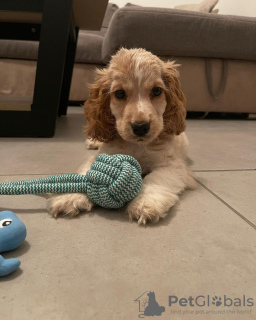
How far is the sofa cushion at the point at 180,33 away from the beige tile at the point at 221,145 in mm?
971

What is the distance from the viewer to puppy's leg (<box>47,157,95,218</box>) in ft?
4.25

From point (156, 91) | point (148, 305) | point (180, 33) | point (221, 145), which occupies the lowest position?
point (221, 145)

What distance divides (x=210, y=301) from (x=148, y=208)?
19.8 inches

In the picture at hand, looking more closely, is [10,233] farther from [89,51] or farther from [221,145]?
[89,51]

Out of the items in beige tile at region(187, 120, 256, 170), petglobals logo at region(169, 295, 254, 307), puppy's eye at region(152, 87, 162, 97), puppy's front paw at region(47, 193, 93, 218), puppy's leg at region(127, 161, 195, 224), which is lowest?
beige tile at region(187, 120, 256, 170)

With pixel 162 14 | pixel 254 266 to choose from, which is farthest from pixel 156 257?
pixel 162 14

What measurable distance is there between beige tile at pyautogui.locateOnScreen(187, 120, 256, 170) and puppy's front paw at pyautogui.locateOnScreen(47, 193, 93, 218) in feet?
3.29

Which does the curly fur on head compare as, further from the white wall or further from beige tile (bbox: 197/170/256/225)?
the white wall

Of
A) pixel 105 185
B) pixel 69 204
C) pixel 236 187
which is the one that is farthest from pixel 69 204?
pixel 236 187

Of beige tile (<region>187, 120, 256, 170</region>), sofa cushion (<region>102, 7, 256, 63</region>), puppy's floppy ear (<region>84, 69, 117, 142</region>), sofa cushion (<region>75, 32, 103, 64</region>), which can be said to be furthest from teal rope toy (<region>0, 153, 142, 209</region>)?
sofa cushion (<region>75, 32, 103, 64</region>)

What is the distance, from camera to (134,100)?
1.63m

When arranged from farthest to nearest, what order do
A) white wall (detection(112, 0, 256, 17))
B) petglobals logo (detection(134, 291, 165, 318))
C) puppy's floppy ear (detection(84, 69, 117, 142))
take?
white wall (detection(112, 0, 256, 17)) → puppy's floppy ear (detection(84, 69, 117, 142)) → petglobals logo (detection(134, 291, 165, 318))

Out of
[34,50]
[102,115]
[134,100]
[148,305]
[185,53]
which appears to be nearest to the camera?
[148,305]

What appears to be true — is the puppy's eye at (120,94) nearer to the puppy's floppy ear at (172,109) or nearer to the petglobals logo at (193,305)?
the puppy's floppy ear at (172,109)
